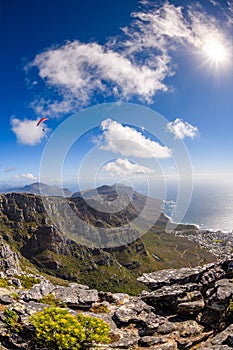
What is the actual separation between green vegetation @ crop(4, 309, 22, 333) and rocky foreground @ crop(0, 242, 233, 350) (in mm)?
216

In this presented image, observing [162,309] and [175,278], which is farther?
[175,278]

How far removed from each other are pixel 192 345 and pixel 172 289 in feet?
14.4

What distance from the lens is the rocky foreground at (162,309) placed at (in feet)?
44.1

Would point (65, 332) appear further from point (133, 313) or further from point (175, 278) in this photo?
point (175, 278)

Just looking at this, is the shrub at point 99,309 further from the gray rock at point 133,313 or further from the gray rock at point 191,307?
Result: the gray rock at point 191,307

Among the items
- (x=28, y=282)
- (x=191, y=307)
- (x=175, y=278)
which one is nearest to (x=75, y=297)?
(x=175, y=278)

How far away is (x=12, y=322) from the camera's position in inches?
527

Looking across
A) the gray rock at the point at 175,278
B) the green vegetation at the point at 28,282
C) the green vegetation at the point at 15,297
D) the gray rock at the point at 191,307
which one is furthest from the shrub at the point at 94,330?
the green vegetation at the point at 28,282

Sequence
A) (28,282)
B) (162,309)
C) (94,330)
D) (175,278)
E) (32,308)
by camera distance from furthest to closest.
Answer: (28,282) → (175,278) → (162,309) → (32,308) → (94,330)

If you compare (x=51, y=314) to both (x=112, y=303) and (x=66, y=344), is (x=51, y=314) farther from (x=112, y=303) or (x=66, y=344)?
(x=112, y=303)

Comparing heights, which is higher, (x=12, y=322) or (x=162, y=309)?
(x=12, y=322)

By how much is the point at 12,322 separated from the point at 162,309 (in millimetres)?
9742

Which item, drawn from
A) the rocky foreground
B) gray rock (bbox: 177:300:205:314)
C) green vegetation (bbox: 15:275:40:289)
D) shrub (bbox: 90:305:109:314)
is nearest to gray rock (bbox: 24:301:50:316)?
the rocky foreground

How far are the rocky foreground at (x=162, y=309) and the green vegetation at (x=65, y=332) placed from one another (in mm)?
1072
